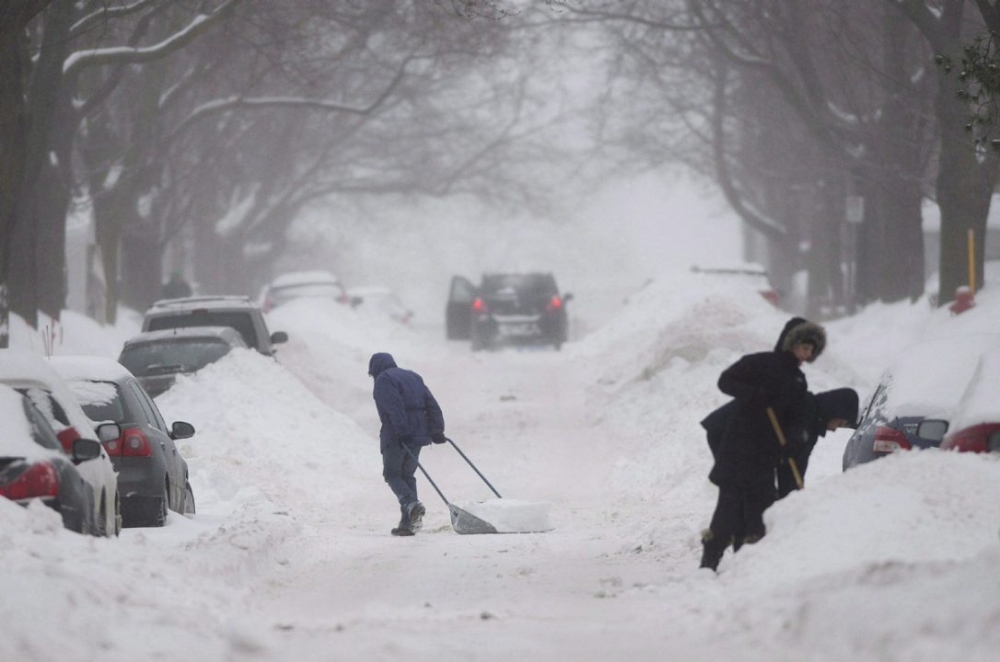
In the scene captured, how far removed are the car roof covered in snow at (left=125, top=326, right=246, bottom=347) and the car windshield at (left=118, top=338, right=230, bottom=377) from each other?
45 millimetres

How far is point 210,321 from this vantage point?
896 inches

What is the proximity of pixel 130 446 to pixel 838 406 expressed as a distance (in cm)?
519

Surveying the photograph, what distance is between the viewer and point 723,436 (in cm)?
1032

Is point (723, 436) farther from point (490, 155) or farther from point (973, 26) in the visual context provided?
point (490, 155)

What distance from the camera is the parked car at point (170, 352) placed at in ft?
62.9

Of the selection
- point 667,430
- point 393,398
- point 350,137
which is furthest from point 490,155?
point 393,398

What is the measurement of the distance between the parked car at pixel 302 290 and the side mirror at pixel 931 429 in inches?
1251

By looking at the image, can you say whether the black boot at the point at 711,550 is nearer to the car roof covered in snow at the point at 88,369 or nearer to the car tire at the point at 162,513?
the car tire at the point at 162,513

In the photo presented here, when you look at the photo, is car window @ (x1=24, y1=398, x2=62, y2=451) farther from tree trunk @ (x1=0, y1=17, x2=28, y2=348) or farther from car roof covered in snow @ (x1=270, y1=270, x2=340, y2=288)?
car roof covered in snow @ (x1=270, y1=270, x2=340, y2=288)

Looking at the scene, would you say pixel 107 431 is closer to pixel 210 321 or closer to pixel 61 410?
pixel 61 410

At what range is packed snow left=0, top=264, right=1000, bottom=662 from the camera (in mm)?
7520

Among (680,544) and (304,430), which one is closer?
(680,544)

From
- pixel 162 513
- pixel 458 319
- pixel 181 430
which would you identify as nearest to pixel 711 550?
pixel 162 513

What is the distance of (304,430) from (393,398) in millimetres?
5787
